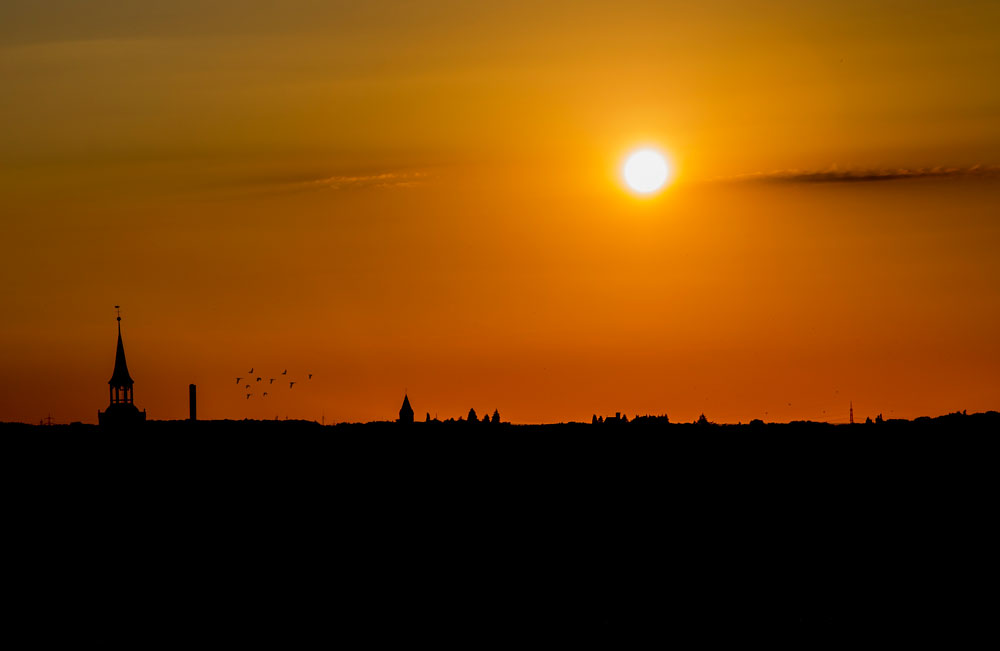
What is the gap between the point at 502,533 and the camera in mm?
113062

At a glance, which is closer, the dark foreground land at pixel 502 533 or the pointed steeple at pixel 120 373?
the dark foreground land at pixel 502 533

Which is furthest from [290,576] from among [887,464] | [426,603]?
[887,464]

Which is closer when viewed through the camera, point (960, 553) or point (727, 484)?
point (960, 553)

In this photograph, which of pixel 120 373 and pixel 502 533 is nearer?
pixel 502 533

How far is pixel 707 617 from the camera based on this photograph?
271ft

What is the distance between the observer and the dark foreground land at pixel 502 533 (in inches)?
3246

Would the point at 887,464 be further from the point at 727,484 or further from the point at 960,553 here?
the point at 960,553

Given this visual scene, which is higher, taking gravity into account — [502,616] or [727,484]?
[727,484]

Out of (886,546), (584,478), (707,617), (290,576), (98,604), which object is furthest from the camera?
(584,478)

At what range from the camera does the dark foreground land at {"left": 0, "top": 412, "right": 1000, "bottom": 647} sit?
82.4m

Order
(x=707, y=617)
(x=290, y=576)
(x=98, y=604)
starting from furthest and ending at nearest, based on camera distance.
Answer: (x=290, y=576), (x=98, y=604), (x=707, y=617)

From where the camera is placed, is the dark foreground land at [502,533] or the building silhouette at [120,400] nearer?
the dark foreground land at [502,533]

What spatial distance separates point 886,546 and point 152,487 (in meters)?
48.6

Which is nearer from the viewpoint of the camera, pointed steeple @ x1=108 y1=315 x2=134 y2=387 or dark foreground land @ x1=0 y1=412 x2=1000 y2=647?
dark foreground land @ x1=0 y1=412 x2=1000 y2=647
